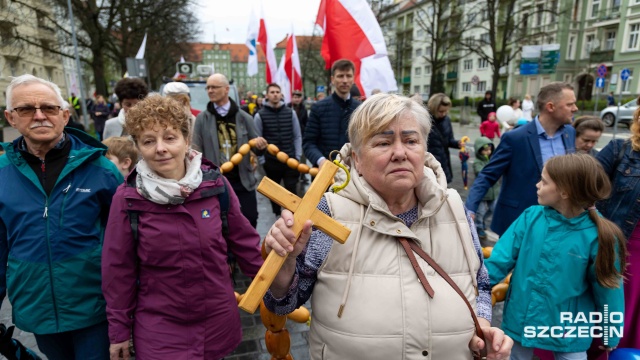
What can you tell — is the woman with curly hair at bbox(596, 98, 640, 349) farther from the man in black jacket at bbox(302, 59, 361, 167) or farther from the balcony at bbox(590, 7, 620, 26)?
the balcony at bbox(590, 7, 620, 26)

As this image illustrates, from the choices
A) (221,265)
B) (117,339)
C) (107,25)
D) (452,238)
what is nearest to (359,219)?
(452,238)

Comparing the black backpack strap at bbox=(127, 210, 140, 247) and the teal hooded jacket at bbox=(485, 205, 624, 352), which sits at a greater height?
the black backpack strap at bbox=(127, 210, 140, 247)

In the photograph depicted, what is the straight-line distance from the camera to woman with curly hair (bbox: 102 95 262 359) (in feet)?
6.20

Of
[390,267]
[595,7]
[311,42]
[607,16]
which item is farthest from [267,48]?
[595,7]

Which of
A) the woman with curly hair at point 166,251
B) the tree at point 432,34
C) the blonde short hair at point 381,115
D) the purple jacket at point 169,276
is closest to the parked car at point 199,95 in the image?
the woman with curly hair at point 166,251

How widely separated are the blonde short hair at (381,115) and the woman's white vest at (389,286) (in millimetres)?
178

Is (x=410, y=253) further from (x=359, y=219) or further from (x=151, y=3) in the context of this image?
(x=151, y=3)

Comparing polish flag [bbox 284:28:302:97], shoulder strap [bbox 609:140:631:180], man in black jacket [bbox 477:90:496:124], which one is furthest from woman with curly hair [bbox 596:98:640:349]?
man in black jacket [bbox 477:90:496:124]

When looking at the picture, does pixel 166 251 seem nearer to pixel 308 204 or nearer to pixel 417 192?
pixel 308 204

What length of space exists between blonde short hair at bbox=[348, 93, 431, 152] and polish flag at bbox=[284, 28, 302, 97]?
8.05 m

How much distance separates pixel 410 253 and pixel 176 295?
119 centimetres

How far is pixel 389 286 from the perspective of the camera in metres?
1.48

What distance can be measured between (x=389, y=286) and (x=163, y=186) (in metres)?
1.14

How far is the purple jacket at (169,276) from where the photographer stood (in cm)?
189
